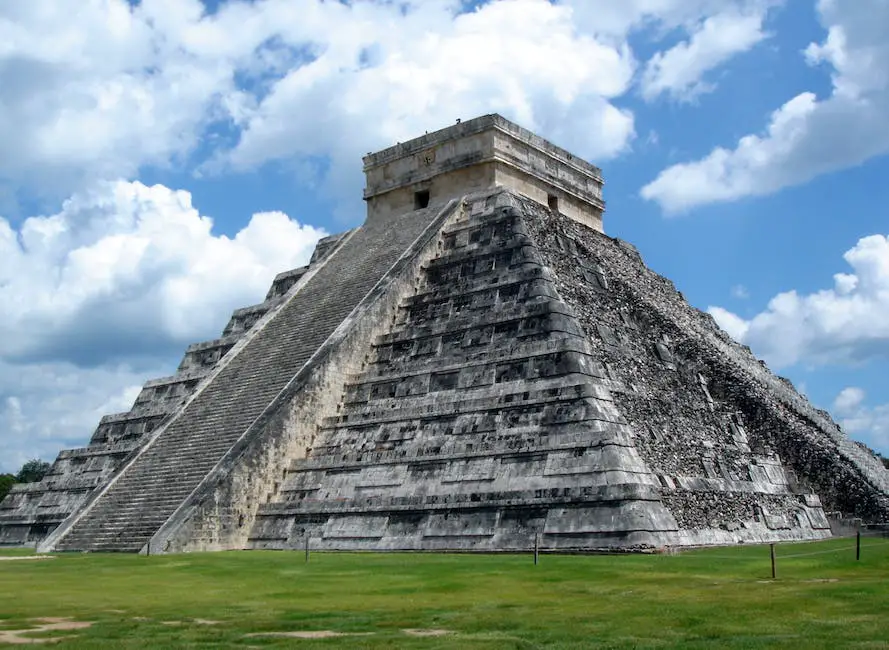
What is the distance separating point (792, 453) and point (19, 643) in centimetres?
1569

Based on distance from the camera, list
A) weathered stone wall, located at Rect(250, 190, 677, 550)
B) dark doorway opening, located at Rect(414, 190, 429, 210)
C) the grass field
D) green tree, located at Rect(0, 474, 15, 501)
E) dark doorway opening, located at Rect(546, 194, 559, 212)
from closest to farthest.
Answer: the grass field → weathered stone wall, located at Rect(250, 190, 677, 550) → dark doorway opening, located at Rect(414, 190, 429, 210) → dark doorway opening, located at Rect(546, 194, 559, 212) → green tree, located at Rect(0, 474, 15, 501)

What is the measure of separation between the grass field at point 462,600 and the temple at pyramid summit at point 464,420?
4.36 ft

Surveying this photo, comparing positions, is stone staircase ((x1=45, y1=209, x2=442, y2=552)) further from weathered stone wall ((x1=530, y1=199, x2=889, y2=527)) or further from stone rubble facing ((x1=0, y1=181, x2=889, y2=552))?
weathered stone wall ((x1=530, y1=199, x2=889, y2=527))

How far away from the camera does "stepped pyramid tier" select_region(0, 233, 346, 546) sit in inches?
850

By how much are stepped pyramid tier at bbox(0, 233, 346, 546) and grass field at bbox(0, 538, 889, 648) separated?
23.6 feet

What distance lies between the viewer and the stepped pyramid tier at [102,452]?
21578 millimetres

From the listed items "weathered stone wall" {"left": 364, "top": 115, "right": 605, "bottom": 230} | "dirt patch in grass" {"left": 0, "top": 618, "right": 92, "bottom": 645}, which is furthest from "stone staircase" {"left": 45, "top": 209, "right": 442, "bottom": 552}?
"dirt patch in grass" {"left": 0, "top": 618, "right": 92, "bottom": 645}

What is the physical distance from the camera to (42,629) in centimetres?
774

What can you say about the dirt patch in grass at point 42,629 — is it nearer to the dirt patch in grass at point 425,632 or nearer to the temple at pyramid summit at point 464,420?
the dirt patch in grass at point 425,632

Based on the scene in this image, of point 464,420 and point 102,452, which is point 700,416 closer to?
point 464,420

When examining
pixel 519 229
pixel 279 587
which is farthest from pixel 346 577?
pixel 519 229

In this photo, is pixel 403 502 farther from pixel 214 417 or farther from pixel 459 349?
pixel 214 417

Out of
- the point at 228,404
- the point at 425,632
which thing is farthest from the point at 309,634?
the point at 228,404

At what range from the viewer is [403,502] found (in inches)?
617
